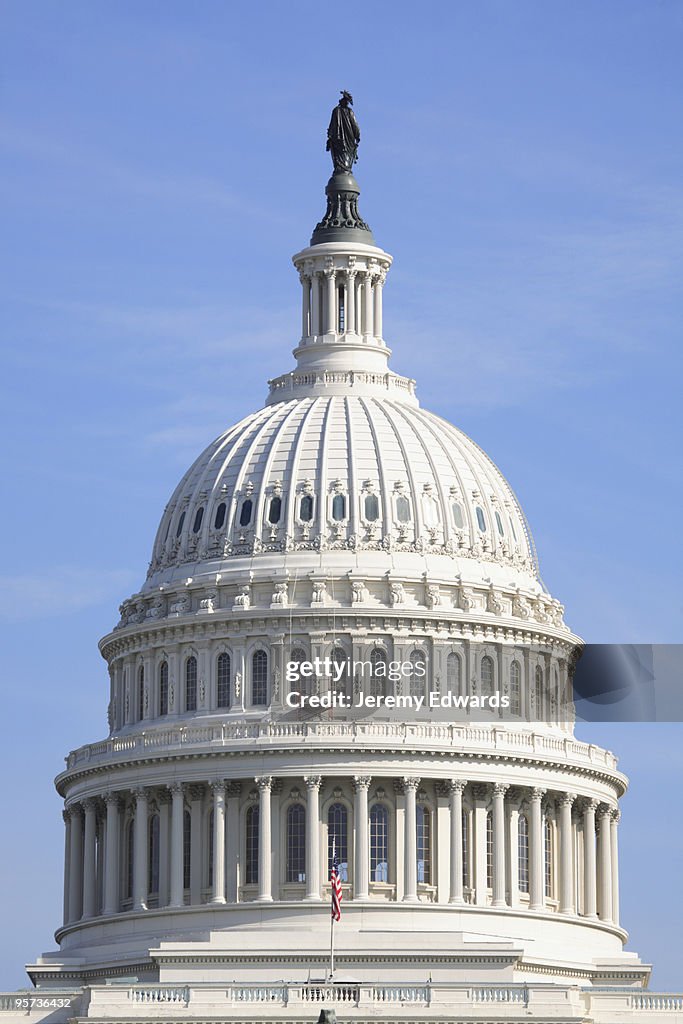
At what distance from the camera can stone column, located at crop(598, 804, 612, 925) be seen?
638ft

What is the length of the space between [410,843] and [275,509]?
19.0 metres

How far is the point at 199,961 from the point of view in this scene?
178 meters

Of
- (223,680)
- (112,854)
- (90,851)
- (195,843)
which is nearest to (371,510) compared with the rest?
(223,680)

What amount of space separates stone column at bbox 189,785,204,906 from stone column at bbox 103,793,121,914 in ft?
16.3

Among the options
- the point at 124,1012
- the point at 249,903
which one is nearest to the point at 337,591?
the point at 249,903

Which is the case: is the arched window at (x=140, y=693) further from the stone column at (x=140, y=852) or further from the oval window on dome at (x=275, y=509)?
the oval window on dome at (x=275, y=509)

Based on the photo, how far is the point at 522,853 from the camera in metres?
191

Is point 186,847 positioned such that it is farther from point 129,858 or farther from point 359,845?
point 359,845

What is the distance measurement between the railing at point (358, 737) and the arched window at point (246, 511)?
1140 cm

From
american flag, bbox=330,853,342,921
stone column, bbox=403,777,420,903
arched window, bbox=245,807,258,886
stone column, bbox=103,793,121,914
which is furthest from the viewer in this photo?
stone column, bbox=103,793,121,914

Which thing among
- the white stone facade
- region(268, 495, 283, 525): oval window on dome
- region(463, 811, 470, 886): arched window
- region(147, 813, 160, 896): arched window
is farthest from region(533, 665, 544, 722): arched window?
region(147, 813, 160, 896): arched window

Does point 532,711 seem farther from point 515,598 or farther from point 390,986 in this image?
point 390,986

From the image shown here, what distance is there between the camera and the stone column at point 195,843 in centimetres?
18788

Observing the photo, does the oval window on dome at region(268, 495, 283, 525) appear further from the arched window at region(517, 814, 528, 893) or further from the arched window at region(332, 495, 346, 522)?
the arched window at region(517, 814, 528, 893)
